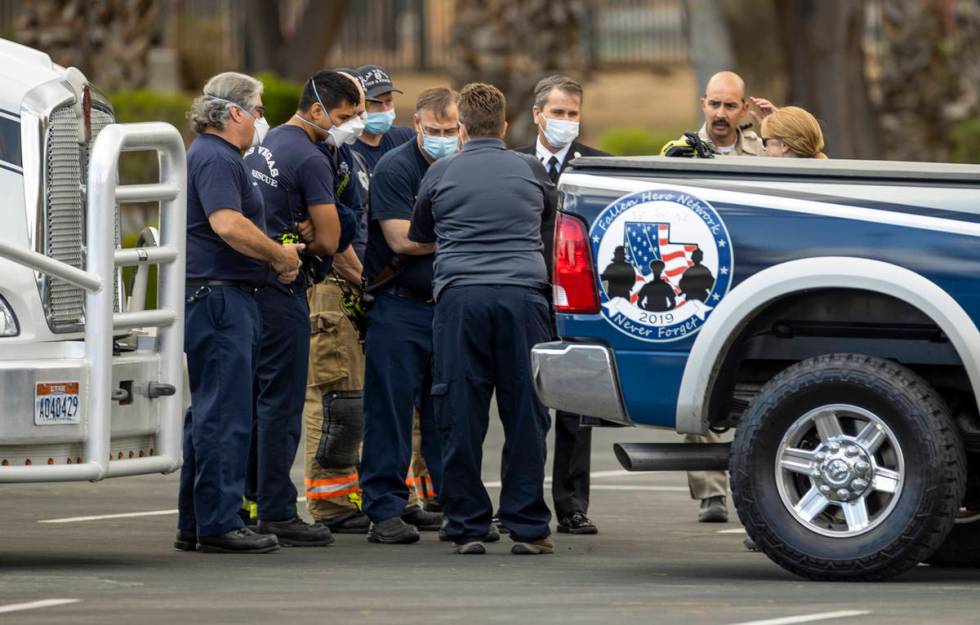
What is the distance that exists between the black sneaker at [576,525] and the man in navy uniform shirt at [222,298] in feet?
5.79

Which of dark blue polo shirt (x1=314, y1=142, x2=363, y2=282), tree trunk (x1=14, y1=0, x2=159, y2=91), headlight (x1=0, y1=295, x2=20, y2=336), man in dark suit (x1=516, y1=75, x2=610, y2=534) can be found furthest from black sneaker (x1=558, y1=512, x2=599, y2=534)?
tree trunk (x1=14, y1=0, x2=159, y2=91)

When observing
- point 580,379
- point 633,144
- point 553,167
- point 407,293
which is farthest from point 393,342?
point 633,144

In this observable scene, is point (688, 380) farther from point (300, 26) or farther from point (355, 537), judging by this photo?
point (300, 26)

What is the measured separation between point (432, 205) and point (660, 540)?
206 cm

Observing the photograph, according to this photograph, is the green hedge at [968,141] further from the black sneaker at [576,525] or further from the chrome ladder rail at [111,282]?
the chrome ladder rail at [111,282]

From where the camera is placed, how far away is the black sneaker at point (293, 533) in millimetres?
10289

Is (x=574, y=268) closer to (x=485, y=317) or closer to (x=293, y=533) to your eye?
(x=485, y=317)

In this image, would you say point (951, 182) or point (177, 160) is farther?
point (177, 160)

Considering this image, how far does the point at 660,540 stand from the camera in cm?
1057

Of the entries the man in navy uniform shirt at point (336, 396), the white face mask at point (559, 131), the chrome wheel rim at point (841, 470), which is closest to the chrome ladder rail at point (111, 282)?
the man in navy uniform shirt at point (336, 396)

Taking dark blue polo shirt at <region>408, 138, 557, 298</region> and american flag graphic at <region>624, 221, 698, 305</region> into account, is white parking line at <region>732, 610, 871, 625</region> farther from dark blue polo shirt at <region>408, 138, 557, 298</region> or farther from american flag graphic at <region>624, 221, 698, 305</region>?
dark blue polo shirt at <region>408, 138, 557, 298</region>

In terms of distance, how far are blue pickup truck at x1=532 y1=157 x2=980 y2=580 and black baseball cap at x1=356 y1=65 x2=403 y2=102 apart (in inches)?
101

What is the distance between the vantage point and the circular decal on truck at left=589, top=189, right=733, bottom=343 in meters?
8.78

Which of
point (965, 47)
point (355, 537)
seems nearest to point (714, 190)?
point (355, 537)
